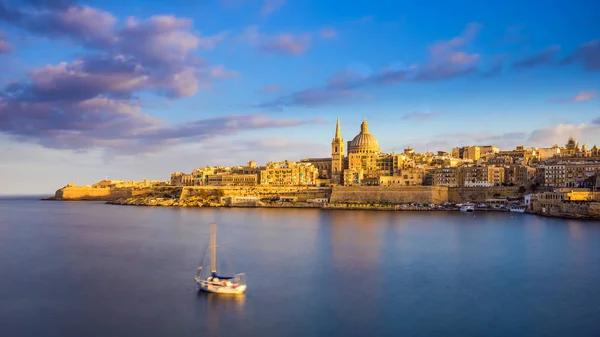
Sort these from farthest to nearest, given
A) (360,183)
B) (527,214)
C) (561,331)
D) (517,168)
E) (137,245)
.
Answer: (360,183) → (517,168) → (527,214) → (137,245) → (561,331)

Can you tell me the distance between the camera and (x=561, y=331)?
11719 mm

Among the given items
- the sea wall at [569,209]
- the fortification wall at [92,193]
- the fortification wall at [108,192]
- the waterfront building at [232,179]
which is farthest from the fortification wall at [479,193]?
the fortification wall at [92,193]

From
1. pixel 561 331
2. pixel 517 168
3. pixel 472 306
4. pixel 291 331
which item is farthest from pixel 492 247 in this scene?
pixel 517 168

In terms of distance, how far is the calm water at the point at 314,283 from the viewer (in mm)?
12117

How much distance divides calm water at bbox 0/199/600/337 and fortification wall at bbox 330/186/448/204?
18188 mm

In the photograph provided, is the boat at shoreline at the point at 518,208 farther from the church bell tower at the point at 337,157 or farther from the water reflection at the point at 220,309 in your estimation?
the water reflection at the point at 220,309

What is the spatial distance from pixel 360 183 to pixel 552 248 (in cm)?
3546

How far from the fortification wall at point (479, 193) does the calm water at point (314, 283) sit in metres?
16.9

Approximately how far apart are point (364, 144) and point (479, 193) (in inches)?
817

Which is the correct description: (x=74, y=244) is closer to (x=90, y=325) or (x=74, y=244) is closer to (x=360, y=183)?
(x=90, y=325)

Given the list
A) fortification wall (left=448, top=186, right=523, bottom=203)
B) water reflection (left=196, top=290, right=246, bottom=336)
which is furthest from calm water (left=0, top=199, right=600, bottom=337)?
fortification wall (left=448, top=186, right=523, bottom=203)

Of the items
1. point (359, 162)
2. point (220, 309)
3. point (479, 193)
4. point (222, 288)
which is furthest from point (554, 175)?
point (220, 309)

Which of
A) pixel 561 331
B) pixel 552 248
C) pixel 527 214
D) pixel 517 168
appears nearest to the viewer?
pixel 561 331

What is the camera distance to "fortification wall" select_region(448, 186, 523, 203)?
1778 inches
